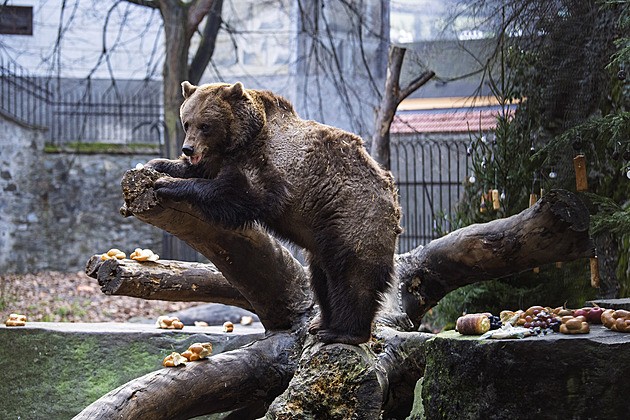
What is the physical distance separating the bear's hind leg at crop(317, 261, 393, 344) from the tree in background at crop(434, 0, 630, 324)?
1.89m

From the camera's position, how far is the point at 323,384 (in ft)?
11.3

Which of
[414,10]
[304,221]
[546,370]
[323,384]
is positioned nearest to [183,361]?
[323,384]

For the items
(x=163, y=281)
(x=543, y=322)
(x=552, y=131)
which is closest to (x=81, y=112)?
(x=163, y=281)

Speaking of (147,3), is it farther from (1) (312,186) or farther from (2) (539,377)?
(2) (539,377)

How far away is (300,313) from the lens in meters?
4.43

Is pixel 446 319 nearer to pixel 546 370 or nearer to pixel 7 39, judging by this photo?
pixel 546 370

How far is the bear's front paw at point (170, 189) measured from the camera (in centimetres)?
319

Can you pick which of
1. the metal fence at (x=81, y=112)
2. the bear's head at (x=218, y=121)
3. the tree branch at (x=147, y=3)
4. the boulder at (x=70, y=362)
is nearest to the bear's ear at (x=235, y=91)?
the bear's head at (x=218, y=121)

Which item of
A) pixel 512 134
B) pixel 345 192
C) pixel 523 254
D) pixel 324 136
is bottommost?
pixel 523 254

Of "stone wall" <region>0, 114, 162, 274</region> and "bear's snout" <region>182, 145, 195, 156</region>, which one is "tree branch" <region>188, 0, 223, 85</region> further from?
"bear's snout" <region>182, 145, 195, 156</region>

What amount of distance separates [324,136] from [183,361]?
1.57 metres

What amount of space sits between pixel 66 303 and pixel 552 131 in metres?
8.39

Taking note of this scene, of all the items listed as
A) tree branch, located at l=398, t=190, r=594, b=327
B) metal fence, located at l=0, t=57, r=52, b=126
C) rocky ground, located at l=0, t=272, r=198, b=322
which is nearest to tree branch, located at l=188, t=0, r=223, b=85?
rocky ground, located at l=0, t=272, r=198, b=322

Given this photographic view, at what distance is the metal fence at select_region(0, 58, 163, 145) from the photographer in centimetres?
1458
